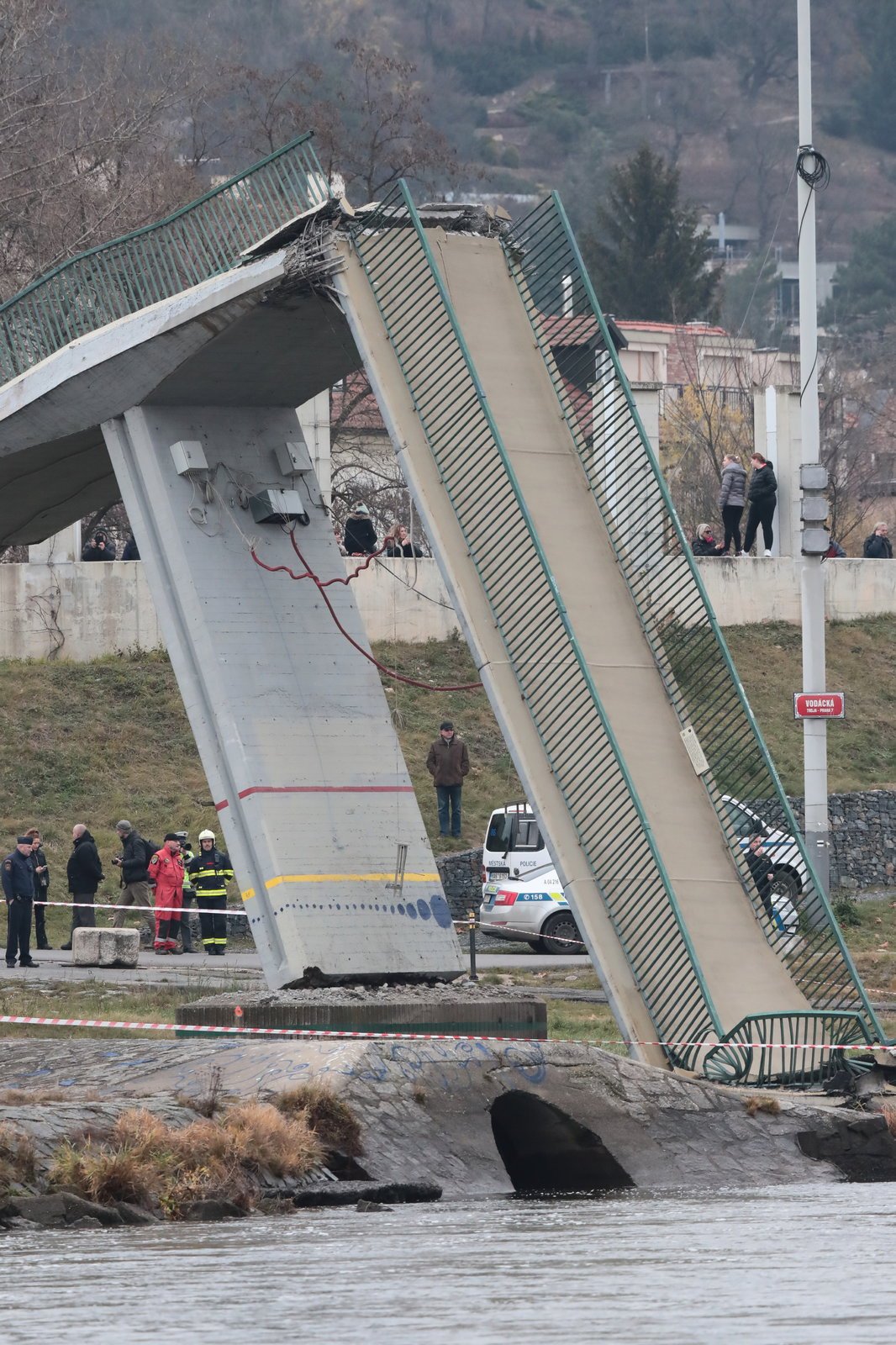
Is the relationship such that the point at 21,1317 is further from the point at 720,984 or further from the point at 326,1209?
the point at 720,984

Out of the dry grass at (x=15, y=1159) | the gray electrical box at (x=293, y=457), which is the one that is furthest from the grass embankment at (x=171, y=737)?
the dry grass at (x=15, y=1159)

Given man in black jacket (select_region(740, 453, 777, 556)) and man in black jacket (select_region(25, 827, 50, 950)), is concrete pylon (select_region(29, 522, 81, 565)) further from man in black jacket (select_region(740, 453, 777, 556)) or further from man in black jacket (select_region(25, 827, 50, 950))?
man in black jacket (select_region(740, 453, 777, 556))

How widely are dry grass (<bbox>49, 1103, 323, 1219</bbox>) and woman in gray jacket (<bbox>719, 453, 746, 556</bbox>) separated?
27.8 m

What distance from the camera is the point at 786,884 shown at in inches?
833

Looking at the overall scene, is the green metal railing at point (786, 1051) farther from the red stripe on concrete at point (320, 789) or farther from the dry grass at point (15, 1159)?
the dry grass at point (15, 1159)

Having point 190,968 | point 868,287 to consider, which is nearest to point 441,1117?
point 190,968

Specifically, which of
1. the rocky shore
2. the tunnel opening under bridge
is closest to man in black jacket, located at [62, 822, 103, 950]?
the rocky shore

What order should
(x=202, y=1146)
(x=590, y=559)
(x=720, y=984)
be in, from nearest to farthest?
1. (x=202, y=1146)
2. (x=720, y=984)
3. (x=590, y=559)

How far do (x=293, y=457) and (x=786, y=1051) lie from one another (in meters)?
8.04

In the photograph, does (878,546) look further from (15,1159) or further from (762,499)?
(15,1159)

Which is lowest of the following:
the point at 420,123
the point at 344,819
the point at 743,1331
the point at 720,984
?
the point at 743,1331

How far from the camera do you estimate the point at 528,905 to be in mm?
35031

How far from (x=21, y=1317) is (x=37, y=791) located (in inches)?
1076

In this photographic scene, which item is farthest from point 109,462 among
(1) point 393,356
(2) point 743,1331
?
(2) point 743,1331
